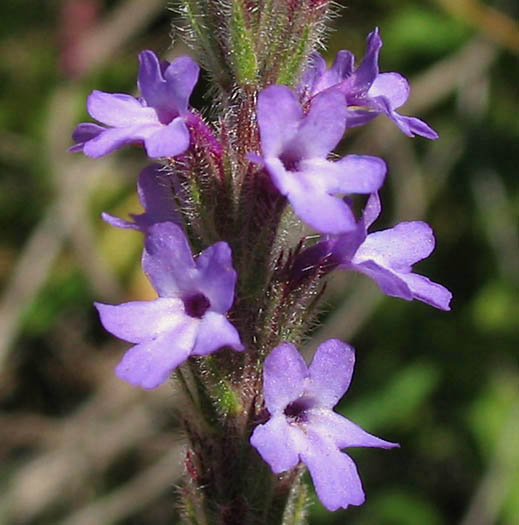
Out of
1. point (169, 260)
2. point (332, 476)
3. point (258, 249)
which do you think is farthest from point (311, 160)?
point (332, 476)

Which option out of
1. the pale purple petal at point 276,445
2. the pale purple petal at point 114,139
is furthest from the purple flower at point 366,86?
the pale purple petal at point 276,445

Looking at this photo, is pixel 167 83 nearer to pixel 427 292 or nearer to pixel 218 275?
pixel 218 275

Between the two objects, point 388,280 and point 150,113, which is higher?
point 150,113

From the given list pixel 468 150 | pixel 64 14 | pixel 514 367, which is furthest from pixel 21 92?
pixel 514 367

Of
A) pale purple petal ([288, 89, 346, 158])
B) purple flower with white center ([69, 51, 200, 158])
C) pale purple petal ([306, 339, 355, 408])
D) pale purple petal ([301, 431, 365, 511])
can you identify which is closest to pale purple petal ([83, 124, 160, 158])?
purple flower with white center ([69, 51, 200, 158])

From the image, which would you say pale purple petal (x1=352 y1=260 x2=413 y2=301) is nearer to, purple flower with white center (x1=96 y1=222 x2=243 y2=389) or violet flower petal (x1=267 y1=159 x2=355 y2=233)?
violet flower petal (x1=267 y1=159 x2=355 y2=233)
